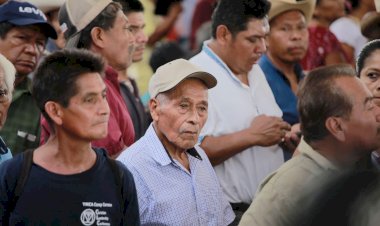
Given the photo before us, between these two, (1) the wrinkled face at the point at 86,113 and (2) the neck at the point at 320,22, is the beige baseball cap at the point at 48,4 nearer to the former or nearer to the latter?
(2) the neck at the point at 320,22

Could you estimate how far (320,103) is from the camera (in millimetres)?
3680

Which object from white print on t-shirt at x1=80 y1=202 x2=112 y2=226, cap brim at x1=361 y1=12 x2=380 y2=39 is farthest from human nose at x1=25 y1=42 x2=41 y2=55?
cap brim at x1=361 y1=12 x2=380 y2=39

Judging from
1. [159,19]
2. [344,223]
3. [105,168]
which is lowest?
[159,19]

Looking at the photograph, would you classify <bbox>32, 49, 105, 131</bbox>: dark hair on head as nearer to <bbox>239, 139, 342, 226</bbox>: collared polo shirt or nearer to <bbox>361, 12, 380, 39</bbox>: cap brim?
<bbox>239, 139, 342, 226</bbox>: collared polo shirt

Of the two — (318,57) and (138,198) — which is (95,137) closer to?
(138,198)

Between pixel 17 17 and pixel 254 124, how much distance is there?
152cm

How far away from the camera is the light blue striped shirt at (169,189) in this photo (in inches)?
149

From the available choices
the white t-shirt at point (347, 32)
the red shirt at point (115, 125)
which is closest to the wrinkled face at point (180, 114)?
the red shirt at point (115, 125)

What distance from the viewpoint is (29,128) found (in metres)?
4.70

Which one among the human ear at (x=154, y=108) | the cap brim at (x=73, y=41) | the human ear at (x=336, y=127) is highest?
the human ear at (x=336, y=127)

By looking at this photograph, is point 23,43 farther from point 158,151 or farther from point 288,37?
point 288,37

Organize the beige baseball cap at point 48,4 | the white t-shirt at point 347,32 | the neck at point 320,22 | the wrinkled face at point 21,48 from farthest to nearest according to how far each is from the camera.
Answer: the white t-shirt at point 347,32
the neck at point 320,22
the beige baseball cap at point 48,4
the wrinkled face at point 21,48

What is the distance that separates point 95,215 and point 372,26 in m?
3.18

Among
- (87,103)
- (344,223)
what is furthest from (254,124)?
(344,223)
